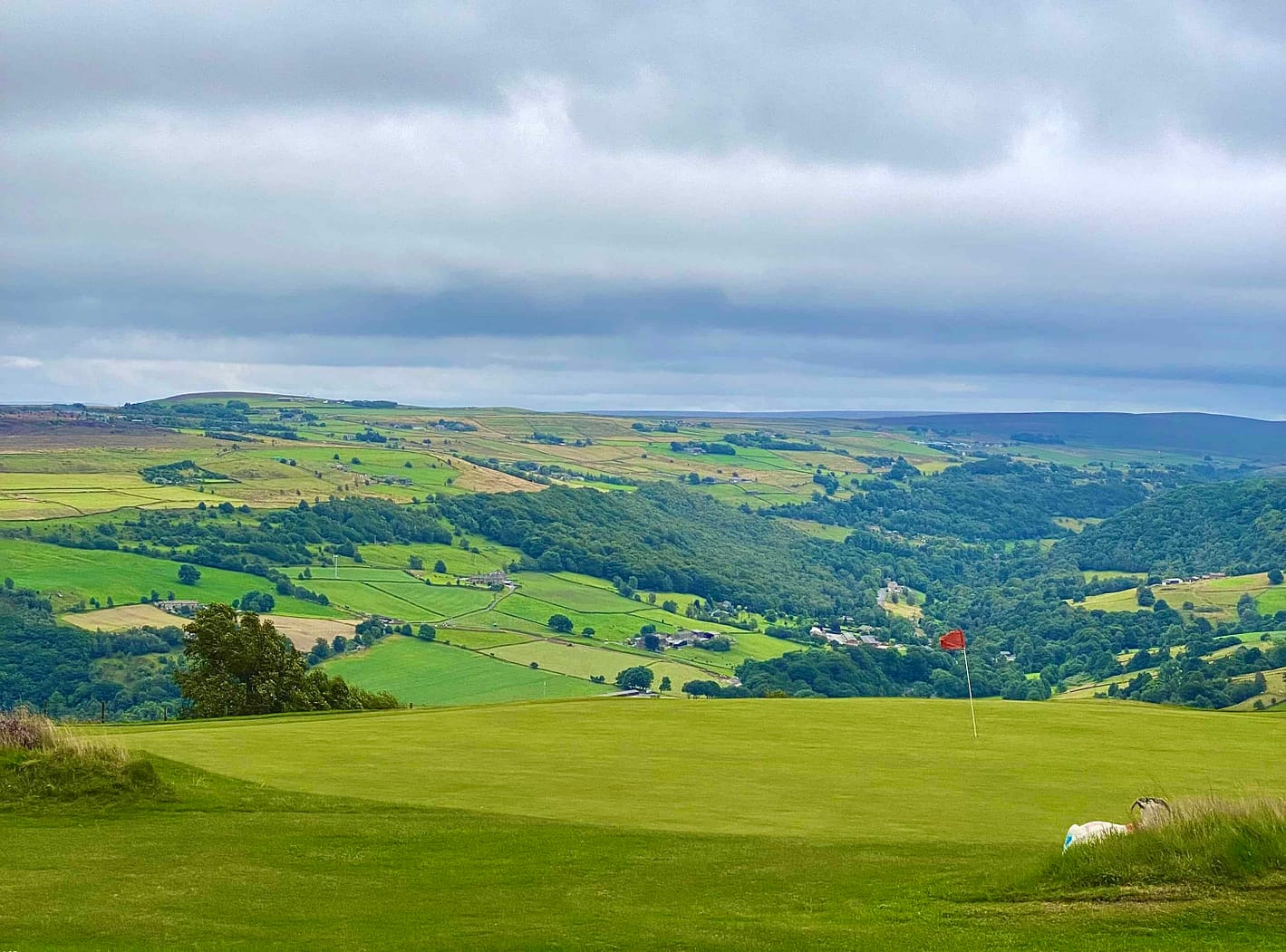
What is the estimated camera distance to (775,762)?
82.9ft

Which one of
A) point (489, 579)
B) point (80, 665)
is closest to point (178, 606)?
point (80, 665)

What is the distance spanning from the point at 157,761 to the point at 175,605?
112 metres

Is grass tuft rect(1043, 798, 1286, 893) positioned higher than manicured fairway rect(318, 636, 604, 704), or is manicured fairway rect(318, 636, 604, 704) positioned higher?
grass tuft rect(1043, 798, 1286, 893)

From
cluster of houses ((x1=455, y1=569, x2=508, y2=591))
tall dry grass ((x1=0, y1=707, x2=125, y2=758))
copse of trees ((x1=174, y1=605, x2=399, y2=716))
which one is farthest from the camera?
cluster of houses ((x1=455, y1=569, x2=508, y2=591))

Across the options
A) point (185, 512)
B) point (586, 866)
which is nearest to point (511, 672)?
point (185, 512)

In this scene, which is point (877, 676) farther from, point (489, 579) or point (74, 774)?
point (74, 774)

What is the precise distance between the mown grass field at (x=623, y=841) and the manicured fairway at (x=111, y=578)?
106 meters

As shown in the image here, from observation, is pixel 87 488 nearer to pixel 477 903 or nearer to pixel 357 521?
pixel 357 521

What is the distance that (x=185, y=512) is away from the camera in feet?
550

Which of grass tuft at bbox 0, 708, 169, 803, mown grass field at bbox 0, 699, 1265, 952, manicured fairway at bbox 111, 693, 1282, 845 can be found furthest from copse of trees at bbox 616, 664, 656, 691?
grass tuft at bbox 0, 708, 169, 803

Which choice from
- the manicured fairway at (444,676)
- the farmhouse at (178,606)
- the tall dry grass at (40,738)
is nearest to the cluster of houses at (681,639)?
the manicured fairway at (444,676)

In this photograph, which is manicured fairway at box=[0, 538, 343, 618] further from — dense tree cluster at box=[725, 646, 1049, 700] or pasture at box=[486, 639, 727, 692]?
dense tree cluster at box=[725, 646, 1049, 700]

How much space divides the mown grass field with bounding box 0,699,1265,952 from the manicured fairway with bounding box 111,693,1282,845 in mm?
103

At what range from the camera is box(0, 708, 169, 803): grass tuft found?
20.1 metres
